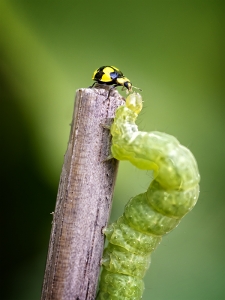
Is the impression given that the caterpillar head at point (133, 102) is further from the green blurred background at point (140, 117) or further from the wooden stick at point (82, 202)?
the green blurred background at point (140, 117)

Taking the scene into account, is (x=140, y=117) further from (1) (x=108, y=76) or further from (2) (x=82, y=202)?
(2) (x=82, y=202)

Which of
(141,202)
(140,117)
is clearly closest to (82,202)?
(141,202)

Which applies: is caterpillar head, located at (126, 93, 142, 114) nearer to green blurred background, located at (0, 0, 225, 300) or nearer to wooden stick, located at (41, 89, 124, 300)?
wooden stick, located at (41, 89, 124, 300)

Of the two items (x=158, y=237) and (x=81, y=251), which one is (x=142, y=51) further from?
(x=81, y=251)

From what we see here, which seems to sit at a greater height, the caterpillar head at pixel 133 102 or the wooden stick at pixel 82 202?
the caterpillar head at pixel 133 102

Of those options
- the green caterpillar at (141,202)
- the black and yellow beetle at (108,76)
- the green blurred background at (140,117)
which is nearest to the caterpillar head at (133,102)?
the green caterpillar at (141,202)

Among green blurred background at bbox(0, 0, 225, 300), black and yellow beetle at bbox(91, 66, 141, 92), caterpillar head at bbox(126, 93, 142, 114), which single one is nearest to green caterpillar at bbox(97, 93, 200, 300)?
caterpillar head at bbox(126, 93, 142, 114)
